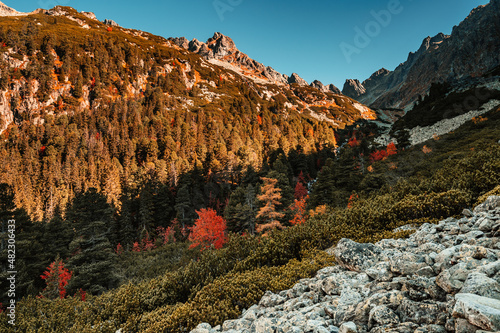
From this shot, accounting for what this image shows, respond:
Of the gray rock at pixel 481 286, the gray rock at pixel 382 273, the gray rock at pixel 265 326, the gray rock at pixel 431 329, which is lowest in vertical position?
the gray rock at pixel 265 326

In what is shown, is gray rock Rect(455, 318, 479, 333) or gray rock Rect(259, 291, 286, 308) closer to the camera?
gray rock Rect(455, 318, 479, 333)

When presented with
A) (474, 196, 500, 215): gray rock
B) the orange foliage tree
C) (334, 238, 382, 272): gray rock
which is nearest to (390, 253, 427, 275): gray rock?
(334, 238, 382, 272): gray rock

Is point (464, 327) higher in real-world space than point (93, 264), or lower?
higher

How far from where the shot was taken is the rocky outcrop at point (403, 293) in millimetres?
3141

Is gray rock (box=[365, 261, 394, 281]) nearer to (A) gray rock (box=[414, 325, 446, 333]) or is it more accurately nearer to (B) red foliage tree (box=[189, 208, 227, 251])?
(A) gray rock (box=[414, 325, 446, 333])

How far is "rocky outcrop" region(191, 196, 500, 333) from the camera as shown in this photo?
3141mm

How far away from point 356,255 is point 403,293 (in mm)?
2918

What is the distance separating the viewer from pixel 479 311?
2.58 metres

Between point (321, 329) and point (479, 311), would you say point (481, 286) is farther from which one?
point (321, 329)

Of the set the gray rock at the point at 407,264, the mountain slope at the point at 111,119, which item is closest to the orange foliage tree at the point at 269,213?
the gray rock at the point at 407,264

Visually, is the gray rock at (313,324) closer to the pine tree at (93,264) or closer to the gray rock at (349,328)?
the gray rock at (349,328)

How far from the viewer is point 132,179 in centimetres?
7412

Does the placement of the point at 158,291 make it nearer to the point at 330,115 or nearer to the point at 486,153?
the point at 486,153

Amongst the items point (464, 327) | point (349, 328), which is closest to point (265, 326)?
point (349, 328)
